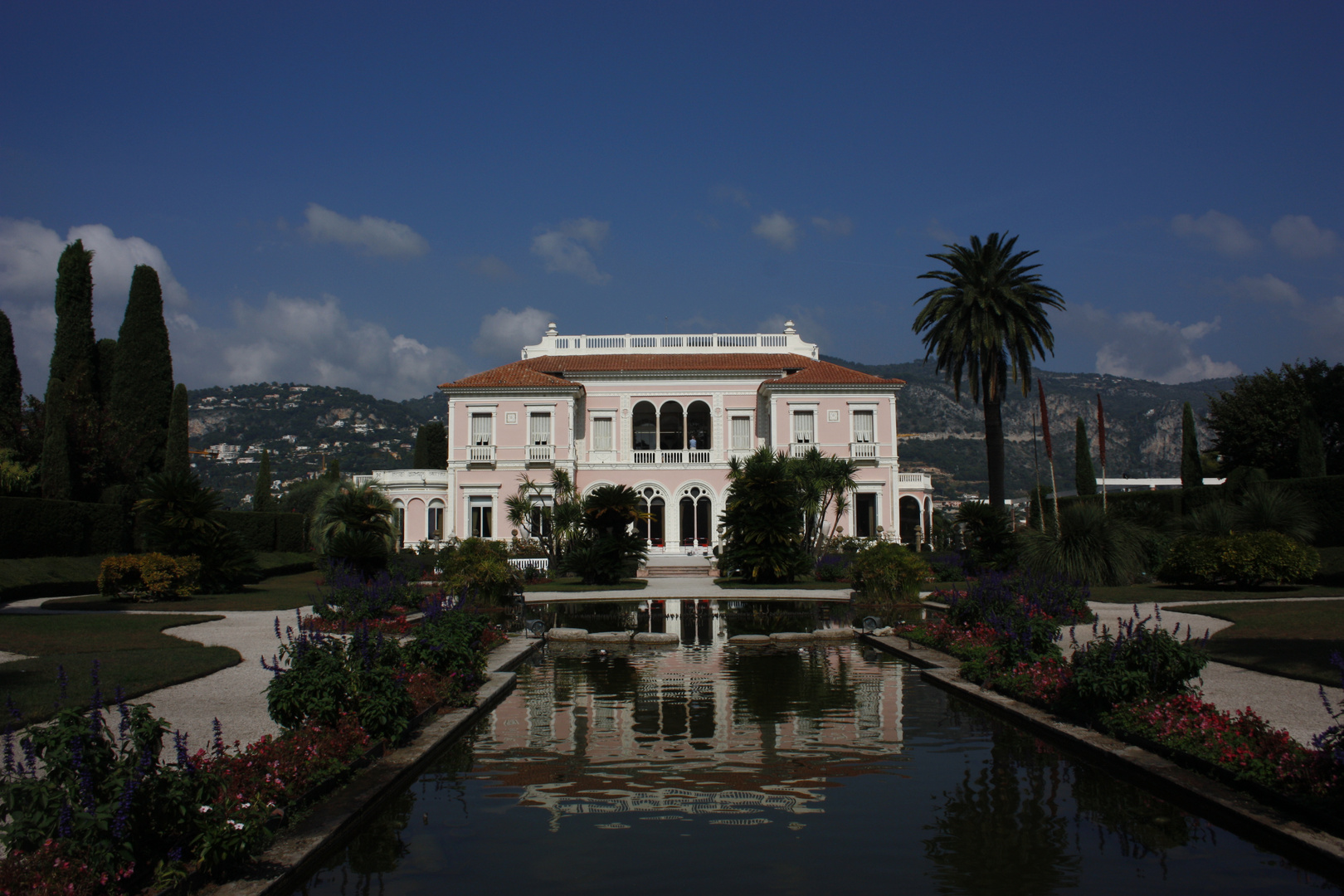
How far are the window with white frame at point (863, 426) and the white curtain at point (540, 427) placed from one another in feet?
47.7

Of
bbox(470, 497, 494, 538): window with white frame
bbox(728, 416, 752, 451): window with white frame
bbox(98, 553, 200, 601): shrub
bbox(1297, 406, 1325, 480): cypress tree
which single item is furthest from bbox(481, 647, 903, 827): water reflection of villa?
bbox(728, 416, 752, 451): window with white frame

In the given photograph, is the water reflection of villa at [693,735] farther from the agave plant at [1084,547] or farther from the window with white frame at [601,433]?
the window with white frame at [601,433]

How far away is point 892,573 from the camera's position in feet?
70.1

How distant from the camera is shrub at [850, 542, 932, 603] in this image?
2141 cm

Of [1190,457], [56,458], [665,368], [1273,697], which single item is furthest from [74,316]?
[1190,457]

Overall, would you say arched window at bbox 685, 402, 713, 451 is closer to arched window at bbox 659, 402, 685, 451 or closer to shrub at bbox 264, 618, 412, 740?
arched window at bbox 659, 402, 685, 451

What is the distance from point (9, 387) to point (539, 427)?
819 inches

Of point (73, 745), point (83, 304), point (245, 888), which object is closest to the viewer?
point (73, 745)

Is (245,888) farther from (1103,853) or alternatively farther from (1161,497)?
(1161,497)

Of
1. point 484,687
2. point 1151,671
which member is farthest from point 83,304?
point 1151,671

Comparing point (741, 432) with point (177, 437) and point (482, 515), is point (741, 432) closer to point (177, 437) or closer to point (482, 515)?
point (482, 515)

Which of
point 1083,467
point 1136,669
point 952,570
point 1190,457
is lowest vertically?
point 952,570

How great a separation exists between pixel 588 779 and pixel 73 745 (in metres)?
3.70

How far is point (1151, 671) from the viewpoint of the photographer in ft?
26.6
